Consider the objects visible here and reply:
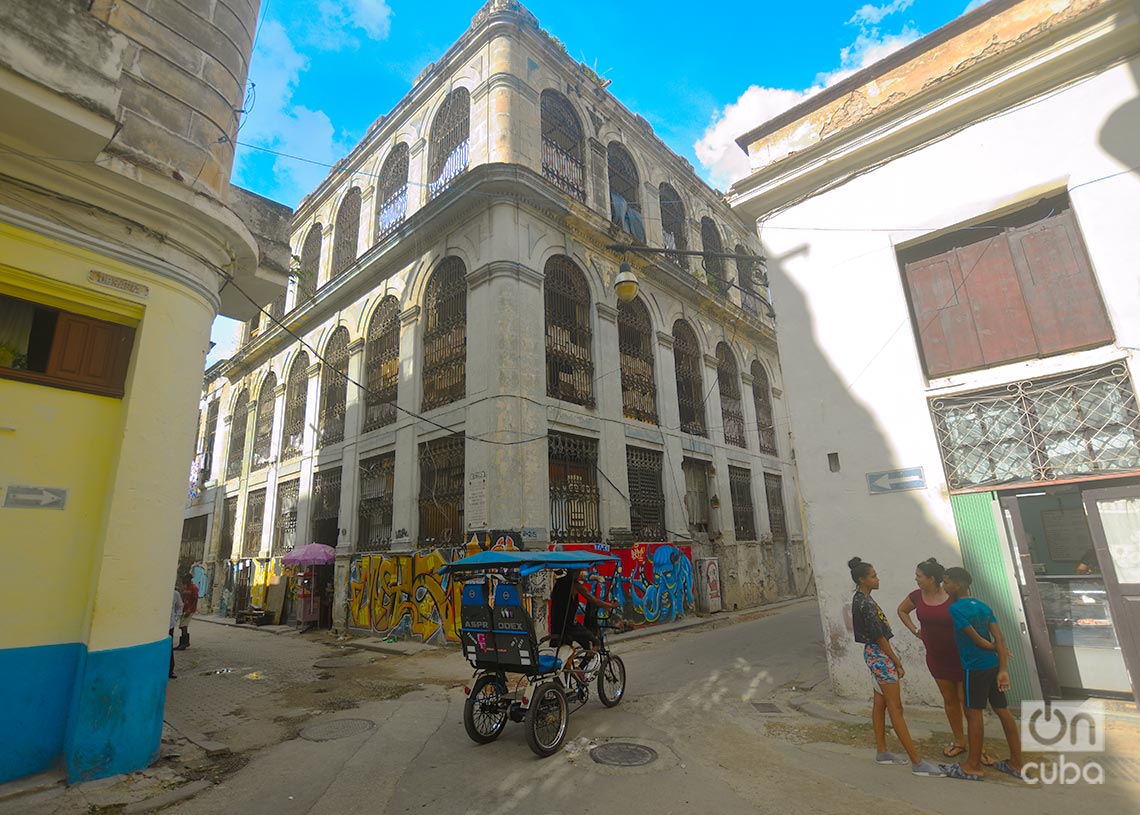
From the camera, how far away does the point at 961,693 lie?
4.73 m

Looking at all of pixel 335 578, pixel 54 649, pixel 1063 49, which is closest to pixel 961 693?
pixel 1063 49

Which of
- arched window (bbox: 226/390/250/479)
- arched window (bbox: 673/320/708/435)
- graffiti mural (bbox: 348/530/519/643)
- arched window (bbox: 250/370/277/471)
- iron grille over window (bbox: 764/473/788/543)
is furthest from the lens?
arched window (bbox: 226/390/250/479)

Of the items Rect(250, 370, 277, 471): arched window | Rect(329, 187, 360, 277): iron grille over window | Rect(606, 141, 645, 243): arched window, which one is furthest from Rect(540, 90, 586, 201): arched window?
Rect(250, 370, 277, 471): arched window

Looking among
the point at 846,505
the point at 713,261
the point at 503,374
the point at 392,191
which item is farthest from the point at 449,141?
the point at 846,505

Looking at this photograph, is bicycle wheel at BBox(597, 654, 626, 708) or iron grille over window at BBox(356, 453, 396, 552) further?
iron grille over window at BBox(356, 453, 396, 552)

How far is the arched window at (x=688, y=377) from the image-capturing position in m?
18.8

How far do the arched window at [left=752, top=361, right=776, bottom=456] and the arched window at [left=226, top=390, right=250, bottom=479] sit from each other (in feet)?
73.4

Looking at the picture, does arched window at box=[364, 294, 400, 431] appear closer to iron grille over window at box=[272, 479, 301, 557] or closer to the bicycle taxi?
iron grille over window at box=[272, 479, 301, 557]

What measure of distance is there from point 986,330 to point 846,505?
9.14 ft

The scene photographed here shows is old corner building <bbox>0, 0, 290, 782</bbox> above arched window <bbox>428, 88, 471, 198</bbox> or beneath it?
beneath

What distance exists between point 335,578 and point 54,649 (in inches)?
476

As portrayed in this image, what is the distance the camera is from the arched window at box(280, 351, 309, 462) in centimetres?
2077

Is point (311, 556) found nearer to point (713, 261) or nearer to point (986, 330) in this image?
point (986, 330)

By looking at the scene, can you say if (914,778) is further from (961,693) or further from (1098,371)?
(1098,371)
